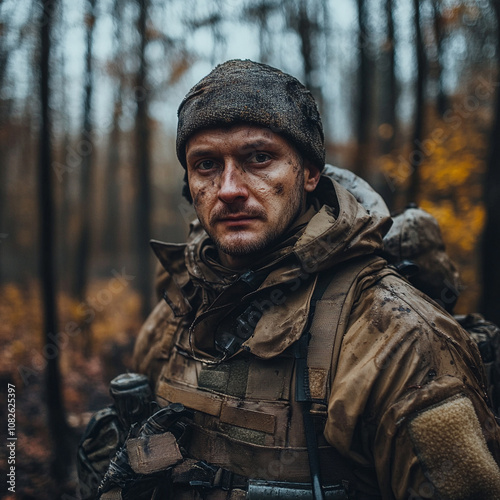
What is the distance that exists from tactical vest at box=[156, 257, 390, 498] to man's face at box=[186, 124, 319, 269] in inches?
17.8

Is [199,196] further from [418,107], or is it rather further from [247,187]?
[418,107]

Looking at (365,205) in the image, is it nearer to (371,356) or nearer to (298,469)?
(371,356)

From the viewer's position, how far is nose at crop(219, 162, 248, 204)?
206 centimetres

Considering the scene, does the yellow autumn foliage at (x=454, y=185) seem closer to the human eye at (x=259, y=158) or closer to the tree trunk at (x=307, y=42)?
the tree trunk at (x=307, y=42)

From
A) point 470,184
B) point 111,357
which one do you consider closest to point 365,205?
point 470,184

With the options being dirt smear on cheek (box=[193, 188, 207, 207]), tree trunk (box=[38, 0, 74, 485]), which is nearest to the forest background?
tree trunk (box=[38, 0, 74, 485])

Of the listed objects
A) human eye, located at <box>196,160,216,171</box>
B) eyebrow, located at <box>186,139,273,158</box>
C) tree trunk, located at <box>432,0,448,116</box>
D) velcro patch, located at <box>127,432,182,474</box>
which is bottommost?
velcro patch, located at <box>127,432,182,474</box>

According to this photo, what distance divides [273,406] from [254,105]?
1512 millimetres

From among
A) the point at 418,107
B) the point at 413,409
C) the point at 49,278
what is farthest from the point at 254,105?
the point at 418,107

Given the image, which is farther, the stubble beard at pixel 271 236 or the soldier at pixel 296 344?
the stubble beard at pixel 271 236

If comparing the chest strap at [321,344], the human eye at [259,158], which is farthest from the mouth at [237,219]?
the chest strap at [321,344]

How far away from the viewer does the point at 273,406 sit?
72.6 inches

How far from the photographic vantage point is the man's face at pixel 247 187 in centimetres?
209

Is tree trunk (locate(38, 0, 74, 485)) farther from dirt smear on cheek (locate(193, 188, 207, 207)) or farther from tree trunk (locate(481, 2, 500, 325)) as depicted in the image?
tree trunk (locate(481, 2, 500, 325))
